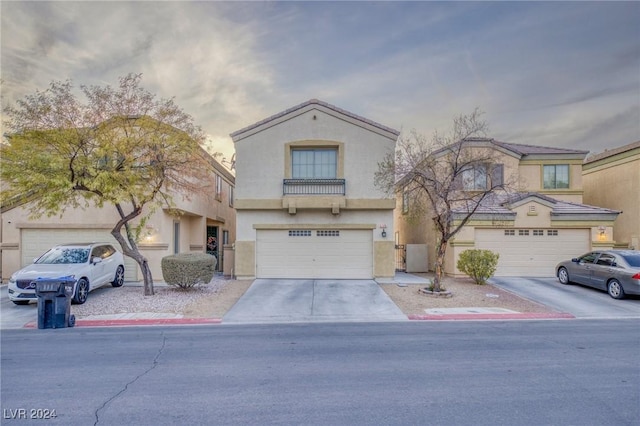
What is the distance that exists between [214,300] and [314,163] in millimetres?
7622

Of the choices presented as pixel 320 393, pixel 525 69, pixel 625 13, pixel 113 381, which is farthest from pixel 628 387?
pixel 625 13

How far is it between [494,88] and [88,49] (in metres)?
17.9

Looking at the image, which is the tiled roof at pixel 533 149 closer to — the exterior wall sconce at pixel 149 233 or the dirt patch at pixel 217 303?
the dirt patch at pixel 217 303

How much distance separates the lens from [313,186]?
15664 millimetres

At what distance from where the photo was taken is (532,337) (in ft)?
25.8

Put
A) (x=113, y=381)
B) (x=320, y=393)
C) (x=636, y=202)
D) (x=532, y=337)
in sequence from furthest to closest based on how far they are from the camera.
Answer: (x=636, y=202) → (x=532, y=337) → (x=113, y=381) → (x=320, y=393)

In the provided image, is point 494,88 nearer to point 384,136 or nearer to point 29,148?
point 384,136

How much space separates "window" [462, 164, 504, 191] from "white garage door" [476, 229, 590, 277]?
7.72 feet

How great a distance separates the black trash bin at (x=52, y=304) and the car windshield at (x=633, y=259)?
17780 millimetres

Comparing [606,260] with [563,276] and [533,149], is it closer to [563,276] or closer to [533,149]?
[563,276]

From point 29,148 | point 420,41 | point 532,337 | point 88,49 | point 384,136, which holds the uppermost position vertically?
point 420,41

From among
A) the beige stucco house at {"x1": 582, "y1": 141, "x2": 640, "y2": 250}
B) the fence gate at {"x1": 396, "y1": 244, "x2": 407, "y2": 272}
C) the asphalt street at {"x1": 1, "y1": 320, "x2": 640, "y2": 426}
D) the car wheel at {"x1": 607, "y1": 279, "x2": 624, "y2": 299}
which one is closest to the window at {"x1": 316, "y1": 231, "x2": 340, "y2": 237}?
the fence gate at {"x1": 396, "y1": 244, "x2": 407, "y2": 272}

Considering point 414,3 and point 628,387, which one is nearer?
point 628,387

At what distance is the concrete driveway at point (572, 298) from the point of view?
414 inches
